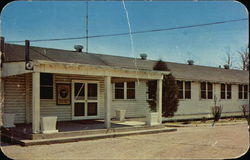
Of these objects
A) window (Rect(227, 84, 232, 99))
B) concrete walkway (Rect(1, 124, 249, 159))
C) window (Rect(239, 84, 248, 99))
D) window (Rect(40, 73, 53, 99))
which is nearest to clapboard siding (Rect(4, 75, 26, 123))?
window (Rect(40, 73, 53, 99))

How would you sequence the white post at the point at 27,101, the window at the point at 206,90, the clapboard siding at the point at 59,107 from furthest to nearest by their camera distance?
the window at the point at 206,90
the clapboard siding at the point at 59,107
the white post at the point at 27,101

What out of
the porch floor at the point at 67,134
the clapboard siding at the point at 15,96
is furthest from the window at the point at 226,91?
the clapboard siding at the point at 15,96

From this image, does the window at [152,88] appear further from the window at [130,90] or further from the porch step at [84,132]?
the porch step at [84,132]

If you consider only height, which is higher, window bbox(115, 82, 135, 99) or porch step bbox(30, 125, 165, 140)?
window bbox(115, 82, 135, 99)

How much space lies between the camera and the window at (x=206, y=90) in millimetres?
23152

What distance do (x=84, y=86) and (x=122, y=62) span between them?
5367 millimetres

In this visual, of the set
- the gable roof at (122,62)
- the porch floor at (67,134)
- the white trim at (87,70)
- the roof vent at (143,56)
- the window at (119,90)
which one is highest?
the roof vent at (143,56)

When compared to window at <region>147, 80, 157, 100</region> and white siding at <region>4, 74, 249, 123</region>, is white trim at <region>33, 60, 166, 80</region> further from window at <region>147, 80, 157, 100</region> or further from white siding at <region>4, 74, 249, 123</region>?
white siding at <region>4, 74, 249, 123</region>

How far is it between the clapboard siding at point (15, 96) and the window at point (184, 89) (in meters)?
11.4

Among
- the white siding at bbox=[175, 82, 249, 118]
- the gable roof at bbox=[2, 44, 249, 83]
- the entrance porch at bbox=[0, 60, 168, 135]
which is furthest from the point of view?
the white siding at bbox=[175, 82, 249, 118]

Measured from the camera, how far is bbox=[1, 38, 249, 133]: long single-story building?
449 inches

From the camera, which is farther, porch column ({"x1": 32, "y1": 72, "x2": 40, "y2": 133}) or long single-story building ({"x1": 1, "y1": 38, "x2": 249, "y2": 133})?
long single-story building ({"x1": 1, "y1": 38, "x2": 249, "y2": 133})

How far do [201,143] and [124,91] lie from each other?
28.0ft

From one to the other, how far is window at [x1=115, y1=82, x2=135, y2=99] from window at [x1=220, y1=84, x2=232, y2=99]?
954cm
